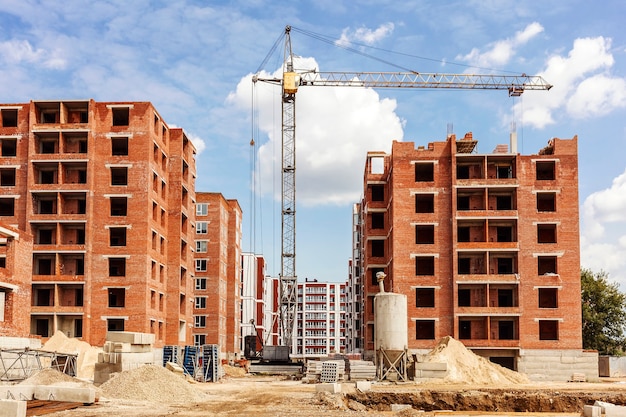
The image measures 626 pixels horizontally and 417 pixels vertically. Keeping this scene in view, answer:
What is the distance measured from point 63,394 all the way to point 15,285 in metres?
20.5

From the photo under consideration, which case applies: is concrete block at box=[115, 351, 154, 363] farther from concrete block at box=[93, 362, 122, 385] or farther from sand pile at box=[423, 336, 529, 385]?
sand pile at box=[423, 336, 529, 385]

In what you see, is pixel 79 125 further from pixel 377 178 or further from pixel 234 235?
pixel 234 235

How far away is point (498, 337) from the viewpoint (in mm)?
64500

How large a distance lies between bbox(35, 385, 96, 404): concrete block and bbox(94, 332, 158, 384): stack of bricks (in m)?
11.0

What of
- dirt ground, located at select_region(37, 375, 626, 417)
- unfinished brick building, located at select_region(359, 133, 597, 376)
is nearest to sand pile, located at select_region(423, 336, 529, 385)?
dirt ground, located at select_region(37, 375, 626, 417)

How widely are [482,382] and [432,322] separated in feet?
52.0

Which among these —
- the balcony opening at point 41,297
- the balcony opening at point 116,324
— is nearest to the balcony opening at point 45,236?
the balcony opening at point 41,297

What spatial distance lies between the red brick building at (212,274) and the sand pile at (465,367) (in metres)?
43.1

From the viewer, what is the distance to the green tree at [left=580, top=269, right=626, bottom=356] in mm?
78750

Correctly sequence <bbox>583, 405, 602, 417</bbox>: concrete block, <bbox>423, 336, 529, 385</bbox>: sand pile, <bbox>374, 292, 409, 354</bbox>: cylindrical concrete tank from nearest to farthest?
<bbox>583, 405, 602, 417</bbox>: concrete block → <bbox>374, 292, 409, 354</bbox>: cylindrical concrete tank → <bbox>423, 336, 529, 385</bbox>: sand pile

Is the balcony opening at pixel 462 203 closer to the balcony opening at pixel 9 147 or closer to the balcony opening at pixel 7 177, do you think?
the balcony opening at pixel 7 177

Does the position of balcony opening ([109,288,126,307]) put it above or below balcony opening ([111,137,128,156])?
below

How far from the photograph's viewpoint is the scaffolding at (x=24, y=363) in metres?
37.7

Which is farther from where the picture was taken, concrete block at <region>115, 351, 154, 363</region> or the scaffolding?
concrete block at <region>115, 351, 154, 363</region>
